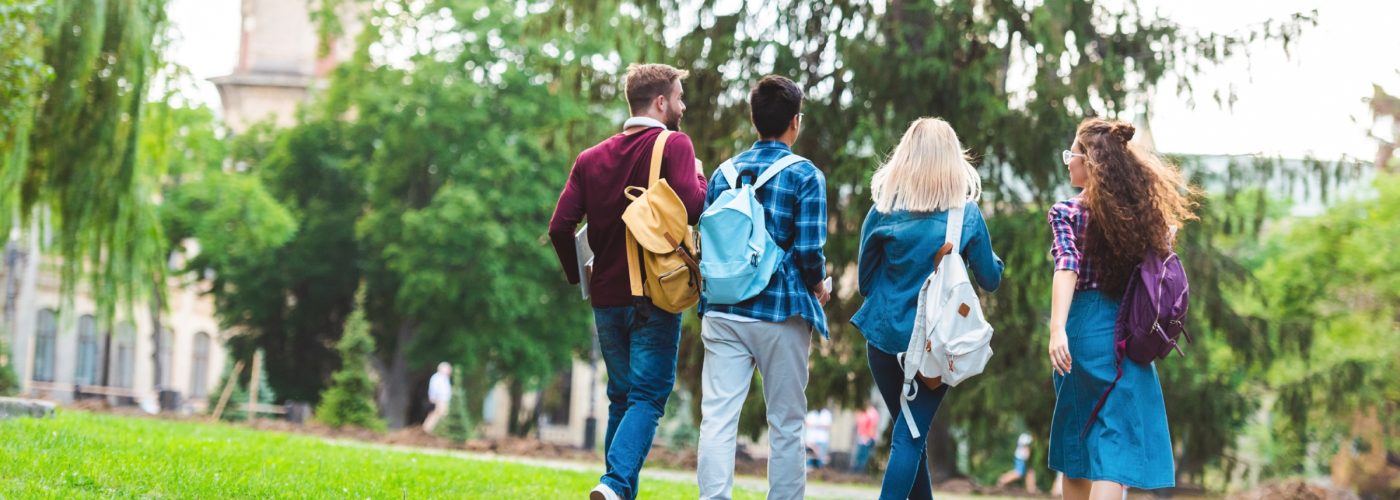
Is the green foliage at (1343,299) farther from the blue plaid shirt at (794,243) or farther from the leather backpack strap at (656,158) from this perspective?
the leather backpack strap at (656,158)

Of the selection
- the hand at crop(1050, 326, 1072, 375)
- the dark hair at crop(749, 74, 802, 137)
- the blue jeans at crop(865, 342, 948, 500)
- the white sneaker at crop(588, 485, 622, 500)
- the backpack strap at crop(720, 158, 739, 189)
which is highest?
the dark hair at crop(749, 74, 802, 137)

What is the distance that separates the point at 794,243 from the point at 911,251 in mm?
468

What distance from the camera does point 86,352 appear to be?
37812 mm

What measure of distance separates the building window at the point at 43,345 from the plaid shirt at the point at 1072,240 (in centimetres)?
3834

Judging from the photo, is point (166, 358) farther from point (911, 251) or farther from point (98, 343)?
point (911, 251)

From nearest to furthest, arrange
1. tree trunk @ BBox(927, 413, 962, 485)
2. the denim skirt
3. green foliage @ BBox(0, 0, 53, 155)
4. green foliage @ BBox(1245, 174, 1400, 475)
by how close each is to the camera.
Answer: the denim skirt, green foliage @ BBox(0, 0, 53, 155), tree trunk @ BBox(927, 413, 962, 485), green foliage @ BBox(1245, 174, 1400, 475)

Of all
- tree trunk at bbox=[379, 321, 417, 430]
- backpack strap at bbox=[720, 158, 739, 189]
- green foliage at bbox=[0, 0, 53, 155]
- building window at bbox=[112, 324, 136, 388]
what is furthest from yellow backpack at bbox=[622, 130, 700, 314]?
building window at bbox=[112, 324, 136, 388]

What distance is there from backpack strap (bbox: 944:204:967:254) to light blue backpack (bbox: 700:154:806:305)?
26.8 inches

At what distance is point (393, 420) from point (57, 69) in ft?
54.8

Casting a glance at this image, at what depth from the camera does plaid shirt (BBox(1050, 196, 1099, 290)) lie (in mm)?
4473

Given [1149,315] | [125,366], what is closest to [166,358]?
[125,366]

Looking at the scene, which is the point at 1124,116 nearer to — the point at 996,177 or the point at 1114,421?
the point at 996,177

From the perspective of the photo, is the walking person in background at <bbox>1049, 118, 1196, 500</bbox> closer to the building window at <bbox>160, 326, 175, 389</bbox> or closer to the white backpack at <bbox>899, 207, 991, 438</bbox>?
the white backpack at <bbox>899, 207, 991, 438</bbox>

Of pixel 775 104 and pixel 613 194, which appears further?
pixel 613 194
